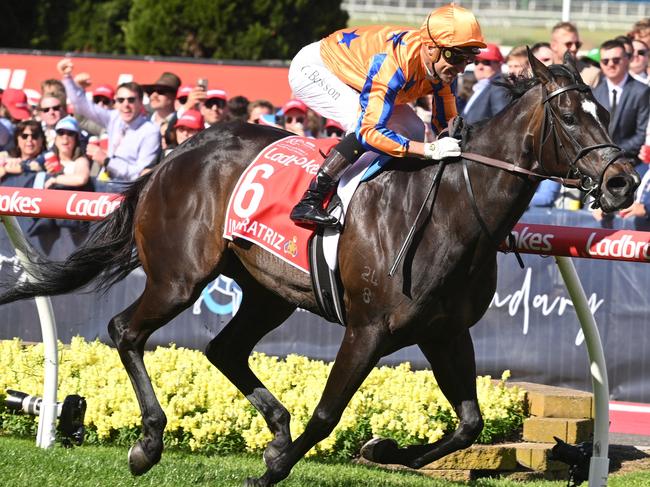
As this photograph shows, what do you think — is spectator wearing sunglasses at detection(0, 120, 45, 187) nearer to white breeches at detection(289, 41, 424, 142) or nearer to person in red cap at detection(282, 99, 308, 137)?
person in red cap at detection(282, 99, 308, 137)

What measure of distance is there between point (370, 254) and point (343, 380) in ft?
1.81

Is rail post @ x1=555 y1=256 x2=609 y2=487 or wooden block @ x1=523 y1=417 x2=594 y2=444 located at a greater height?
rail post @ x1=555 y1=256 x2=609 y2=487

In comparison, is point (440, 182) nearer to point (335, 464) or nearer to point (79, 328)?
point (335, 464)

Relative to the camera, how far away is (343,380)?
16.7ft

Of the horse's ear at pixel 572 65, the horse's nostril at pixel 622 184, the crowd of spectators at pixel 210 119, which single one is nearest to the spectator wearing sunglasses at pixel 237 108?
the crowd of spectators at pixel 210 119

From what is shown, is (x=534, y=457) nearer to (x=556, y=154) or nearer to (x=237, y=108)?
(x=556, y=154)

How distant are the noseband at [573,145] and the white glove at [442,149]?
376mm

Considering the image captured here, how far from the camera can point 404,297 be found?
4.93 meters

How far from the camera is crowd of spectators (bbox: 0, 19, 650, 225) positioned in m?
9.94

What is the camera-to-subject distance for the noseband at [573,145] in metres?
4.44

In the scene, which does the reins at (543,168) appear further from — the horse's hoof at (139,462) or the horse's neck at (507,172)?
the horse's hoof at (139,462)

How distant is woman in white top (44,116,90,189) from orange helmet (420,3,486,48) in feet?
18.1

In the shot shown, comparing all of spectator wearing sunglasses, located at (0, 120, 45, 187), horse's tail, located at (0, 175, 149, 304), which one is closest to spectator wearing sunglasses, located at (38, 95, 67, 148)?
spectator wearing sunglasses, located at (0, 120, 45, 187)

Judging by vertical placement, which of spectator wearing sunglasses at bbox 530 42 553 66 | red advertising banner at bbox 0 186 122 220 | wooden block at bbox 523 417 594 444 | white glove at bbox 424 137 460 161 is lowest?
wooden block at bbox 523 417 594 444
